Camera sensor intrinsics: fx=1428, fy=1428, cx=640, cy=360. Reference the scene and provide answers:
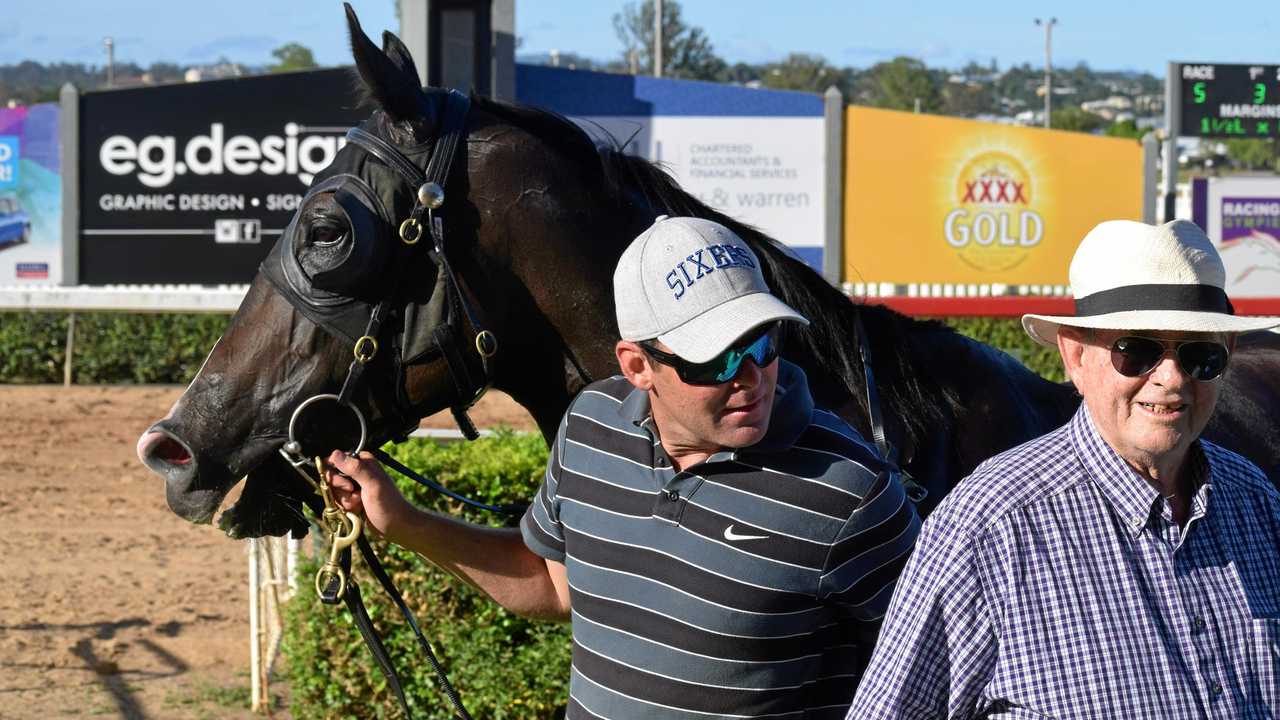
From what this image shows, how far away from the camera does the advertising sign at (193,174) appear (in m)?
15.3

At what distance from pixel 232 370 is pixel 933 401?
4.63ft

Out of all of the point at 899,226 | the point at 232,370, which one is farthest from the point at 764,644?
the point at 899,226

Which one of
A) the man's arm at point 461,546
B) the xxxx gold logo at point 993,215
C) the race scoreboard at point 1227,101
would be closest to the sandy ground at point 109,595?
the man's arm at point 461,546

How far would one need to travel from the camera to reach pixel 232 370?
2750 millimetres

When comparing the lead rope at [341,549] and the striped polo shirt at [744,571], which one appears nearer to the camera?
the striped polo shirt at [744,571]

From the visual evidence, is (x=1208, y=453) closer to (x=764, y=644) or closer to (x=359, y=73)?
(x=764, y=644)

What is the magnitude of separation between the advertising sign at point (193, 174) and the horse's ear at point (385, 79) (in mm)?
12806

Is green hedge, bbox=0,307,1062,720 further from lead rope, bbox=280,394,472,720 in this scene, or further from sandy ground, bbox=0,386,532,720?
lead rope, bbox=280,394,472,720

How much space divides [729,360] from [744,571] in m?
0.30

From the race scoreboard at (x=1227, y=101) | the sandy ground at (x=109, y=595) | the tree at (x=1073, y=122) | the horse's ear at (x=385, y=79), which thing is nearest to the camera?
the horse's ear at (x=385, y=79)

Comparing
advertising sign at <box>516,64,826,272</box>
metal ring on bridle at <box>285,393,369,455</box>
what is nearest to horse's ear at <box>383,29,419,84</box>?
metal ring on bridle at <box>285,393,369,455</box>

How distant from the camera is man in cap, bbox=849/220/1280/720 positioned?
1.83m

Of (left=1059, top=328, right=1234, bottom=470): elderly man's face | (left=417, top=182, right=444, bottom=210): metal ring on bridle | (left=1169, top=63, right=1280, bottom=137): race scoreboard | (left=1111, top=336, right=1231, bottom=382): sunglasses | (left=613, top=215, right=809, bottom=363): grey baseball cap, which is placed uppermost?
(left=1169, top=63, right=1280, bottom=137): race scoreboard

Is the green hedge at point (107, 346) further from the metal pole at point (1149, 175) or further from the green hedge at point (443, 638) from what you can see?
the metal pole at point (1149, 175)
